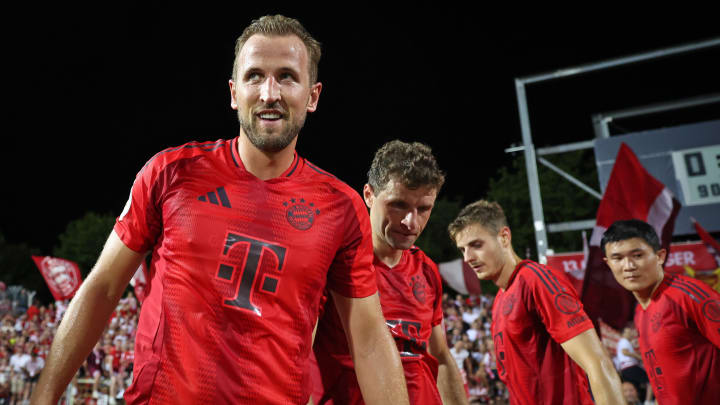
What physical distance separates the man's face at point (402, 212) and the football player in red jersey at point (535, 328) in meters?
1.35

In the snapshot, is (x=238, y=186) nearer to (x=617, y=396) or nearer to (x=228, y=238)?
(x=228, y=238)

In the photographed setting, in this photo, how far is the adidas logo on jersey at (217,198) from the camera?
238 centimetres

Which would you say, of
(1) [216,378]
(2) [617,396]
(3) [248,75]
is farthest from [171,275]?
(2) [617,396]

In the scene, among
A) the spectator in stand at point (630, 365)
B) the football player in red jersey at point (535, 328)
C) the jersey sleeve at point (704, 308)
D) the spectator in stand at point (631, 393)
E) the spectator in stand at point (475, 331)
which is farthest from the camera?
the spectator in stand at point (475, 331)

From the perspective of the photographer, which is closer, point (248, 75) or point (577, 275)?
point (248, 75)

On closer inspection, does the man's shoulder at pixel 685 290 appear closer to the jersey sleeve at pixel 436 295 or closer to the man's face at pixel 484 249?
the man's face at pixel 484 249

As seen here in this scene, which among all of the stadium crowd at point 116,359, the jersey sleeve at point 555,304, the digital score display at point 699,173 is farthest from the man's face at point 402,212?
the digital score display at point 699,173

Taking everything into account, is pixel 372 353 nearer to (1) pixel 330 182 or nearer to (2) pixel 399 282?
(1) pixel 330 182

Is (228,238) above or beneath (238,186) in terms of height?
beneath

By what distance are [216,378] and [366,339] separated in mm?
721

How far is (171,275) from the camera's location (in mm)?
2305

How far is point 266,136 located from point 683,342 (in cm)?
466

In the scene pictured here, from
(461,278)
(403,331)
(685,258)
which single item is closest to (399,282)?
(403,331)

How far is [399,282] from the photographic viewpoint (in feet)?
12.6
